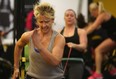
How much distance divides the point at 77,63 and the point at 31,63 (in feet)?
3.92

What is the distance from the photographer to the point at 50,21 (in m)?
2.97

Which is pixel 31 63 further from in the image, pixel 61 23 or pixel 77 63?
pixel 61 23

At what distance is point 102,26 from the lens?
17.8 feet

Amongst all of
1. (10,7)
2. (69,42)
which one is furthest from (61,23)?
(10,7)

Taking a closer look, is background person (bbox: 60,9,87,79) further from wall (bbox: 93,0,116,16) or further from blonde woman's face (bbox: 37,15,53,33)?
wall (bbox: 93,0,116,16)

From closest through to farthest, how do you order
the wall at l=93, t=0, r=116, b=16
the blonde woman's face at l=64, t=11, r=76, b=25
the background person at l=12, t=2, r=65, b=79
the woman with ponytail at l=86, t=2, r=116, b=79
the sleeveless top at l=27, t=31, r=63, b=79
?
the background person at l=12, t=2, r=65, b=79, the sleeveless top at l=27, t=31, r=63, b=79, the blonde woman's face at l=64, t=11, r=76, b=25, the woman with ponytail at l=86, t=2, r=116, b=79, the wall at l=93, t=0, r=116, b=16

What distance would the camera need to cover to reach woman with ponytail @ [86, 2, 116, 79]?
17.5ft

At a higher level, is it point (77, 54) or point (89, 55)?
point (77, 54)

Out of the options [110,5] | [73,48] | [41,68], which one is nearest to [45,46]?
[41,68]

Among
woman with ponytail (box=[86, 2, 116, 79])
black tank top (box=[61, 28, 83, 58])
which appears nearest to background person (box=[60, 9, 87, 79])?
black tank top (box=[61, 28, 83, 58])

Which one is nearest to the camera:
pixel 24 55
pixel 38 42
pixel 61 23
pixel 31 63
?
pixel 38 42

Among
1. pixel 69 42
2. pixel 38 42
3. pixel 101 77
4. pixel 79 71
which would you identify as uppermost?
pixel 38 42

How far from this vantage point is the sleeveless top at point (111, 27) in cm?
534

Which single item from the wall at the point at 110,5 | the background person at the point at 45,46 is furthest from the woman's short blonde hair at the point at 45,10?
the wall at the point at 110,5
